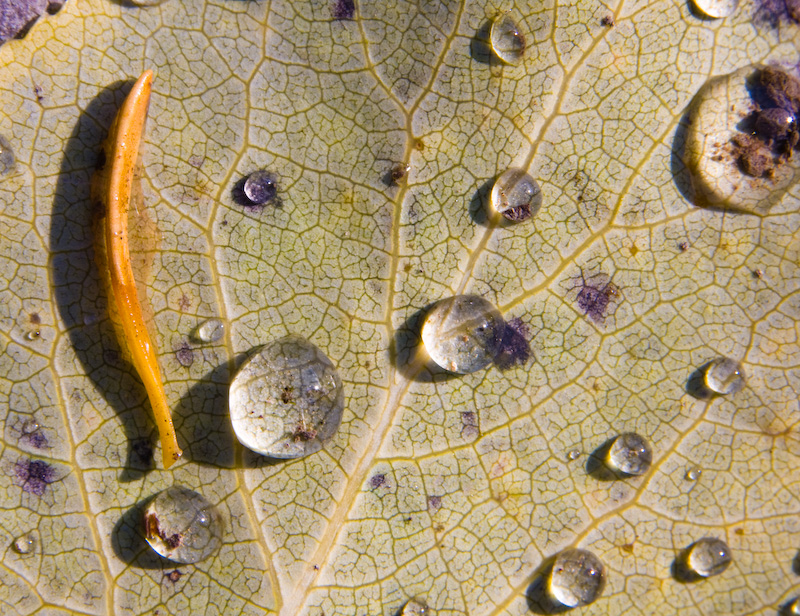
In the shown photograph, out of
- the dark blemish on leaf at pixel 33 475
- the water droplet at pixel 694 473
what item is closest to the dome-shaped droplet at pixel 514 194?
the water droplet at pixel 694 473

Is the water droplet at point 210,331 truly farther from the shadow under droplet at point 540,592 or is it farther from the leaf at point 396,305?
the shadow under droplet at point 540,592

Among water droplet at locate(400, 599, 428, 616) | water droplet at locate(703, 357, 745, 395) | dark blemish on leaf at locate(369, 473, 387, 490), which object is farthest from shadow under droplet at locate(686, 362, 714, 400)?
water droplet at locate(400, 599, 428, 616)

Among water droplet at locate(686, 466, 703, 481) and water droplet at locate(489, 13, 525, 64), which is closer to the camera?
water droplet at locate(489, 13, 525, 64)

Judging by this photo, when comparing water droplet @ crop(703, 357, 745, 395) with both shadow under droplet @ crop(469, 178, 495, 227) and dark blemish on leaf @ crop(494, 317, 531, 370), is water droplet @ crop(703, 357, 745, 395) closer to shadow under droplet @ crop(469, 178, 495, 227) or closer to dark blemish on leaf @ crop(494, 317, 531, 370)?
dark blemish on leaf @ crop(494, 317, 531, 370)

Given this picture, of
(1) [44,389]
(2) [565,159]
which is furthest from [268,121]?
(1) [44,389]

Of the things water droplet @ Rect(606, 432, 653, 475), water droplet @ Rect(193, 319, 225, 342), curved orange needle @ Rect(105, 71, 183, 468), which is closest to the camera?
curved orange needle @ Rect(105, 71, 183, 468)
